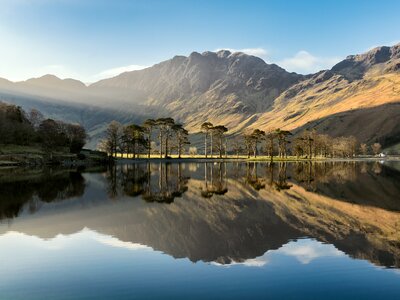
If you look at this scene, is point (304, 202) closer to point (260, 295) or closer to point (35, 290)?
point (260, 295)

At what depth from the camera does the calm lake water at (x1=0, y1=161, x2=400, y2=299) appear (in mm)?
16812

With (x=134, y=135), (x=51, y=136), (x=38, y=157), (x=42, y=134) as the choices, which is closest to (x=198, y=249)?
(x=38, y=157)

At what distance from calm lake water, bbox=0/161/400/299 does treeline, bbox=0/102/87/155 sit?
375 feet

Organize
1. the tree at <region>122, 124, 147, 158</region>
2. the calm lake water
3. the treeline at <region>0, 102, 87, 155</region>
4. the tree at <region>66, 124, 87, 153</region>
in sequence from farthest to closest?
the tree at <region>122, 124, 147, 158</region> → the tree at <region>66, 124, 87, 153</region> → the treeline at <region>0, 102, 87, 155</region> → the calm lake water

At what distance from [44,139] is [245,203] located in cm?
12841

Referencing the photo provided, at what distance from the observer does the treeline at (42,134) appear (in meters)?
148

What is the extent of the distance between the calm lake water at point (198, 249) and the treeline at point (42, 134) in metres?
114

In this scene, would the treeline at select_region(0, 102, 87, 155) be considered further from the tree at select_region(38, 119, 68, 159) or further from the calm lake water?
the calm lake water

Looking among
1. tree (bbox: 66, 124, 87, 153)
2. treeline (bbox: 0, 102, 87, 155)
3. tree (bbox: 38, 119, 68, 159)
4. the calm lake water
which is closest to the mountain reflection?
the calm lake water

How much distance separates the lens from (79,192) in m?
53.0

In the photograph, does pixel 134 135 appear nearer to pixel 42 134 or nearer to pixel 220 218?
pixel 42 134

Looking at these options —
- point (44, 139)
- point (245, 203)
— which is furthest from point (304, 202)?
point (44, 139)

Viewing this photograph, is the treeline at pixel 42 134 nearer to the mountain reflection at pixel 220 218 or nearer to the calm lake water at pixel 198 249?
the mountain reflection at pixel 220 218

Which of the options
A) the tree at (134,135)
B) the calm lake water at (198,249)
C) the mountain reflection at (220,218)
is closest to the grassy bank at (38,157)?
the tree at (134,135)
